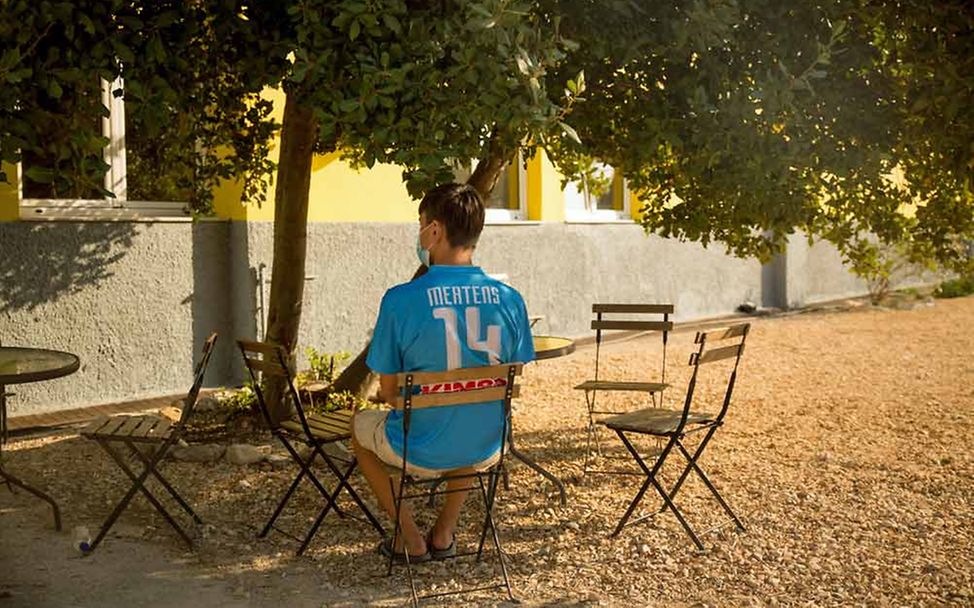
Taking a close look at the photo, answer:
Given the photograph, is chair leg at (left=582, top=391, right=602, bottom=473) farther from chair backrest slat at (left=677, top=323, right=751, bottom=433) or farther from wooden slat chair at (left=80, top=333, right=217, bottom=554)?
wooden slat chair at (left=80, top=333, right=217, bottom=554)

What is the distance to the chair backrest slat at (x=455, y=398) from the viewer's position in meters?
4.26

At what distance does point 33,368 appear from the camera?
5.15 meters

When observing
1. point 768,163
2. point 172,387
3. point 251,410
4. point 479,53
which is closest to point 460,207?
point 479,53

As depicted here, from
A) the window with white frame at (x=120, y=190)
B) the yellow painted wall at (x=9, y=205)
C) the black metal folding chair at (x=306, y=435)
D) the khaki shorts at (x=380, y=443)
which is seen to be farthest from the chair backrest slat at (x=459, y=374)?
the yellow painted wall at (x=9, y=205)

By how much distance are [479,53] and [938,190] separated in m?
3.61

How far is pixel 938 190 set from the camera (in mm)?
6531

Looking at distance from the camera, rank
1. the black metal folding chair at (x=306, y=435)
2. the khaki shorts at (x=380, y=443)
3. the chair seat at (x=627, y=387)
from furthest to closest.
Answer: the chair seat at (x=627, y=387) < the black metal folding chair at (x=306, y=435) < the khaki shorts at (x=380, y=443)

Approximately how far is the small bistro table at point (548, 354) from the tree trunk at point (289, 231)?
1.68 metres

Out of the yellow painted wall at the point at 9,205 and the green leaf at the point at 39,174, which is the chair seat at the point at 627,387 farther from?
the yellow painted wall at the point at 9,205

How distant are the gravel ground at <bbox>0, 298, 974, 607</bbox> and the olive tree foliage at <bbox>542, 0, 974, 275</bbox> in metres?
1.61

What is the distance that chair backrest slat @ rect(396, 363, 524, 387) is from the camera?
13.9ft

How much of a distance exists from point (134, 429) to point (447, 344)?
1.83 m

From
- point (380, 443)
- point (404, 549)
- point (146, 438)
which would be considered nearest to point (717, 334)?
point (380, 443)

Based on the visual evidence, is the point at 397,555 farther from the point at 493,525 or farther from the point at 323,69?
the point at 323,69
